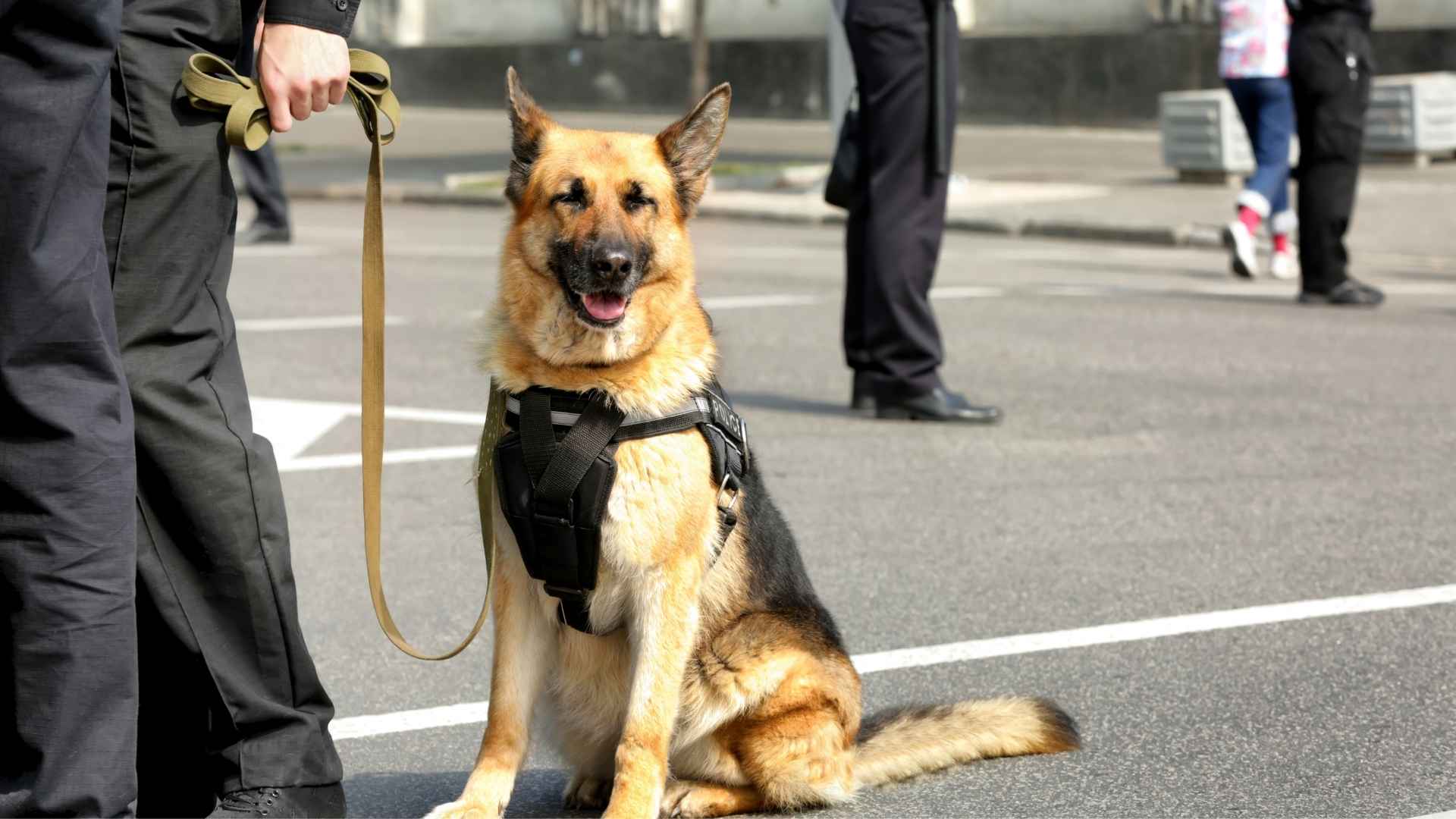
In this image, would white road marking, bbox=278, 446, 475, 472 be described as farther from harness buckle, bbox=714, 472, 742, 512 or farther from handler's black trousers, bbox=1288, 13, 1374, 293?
handler's black trousers, bbox=1288, 13, 1374, 293

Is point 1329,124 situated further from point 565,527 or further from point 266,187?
point 565,527

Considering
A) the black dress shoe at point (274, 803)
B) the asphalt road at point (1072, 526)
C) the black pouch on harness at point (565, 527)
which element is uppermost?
the black pouch on harness at point (565, 527)

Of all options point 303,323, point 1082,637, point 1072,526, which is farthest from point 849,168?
point 303,323

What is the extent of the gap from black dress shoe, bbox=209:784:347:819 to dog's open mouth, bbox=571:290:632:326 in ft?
3.27

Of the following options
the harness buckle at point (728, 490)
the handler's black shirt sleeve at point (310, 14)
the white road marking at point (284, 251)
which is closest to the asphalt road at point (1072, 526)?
the harness buckle at point (728, 490)

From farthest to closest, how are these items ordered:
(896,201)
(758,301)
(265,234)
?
(265,234) → (758,301) → (896,201)

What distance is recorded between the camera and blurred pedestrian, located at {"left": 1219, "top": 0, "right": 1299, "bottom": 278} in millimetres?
11914

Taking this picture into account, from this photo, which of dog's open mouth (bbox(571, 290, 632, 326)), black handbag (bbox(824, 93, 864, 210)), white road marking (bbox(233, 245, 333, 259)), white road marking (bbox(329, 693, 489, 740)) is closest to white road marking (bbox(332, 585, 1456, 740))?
white road marking (bbox(329, 693, 489, 740))

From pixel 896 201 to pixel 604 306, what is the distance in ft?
13.6

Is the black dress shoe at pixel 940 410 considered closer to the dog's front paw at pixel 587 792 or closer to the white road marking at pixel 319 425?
the white road marking at pixel 319 425

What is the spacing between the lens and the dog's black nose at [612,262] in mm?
3510

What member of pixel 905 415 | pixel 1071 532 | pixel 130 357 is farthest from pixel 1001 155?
pixel 130 357

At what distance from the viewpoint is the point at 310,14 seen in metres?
3.07

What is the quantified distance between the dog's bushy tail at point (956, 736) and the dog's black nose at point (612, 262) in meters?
1.04
